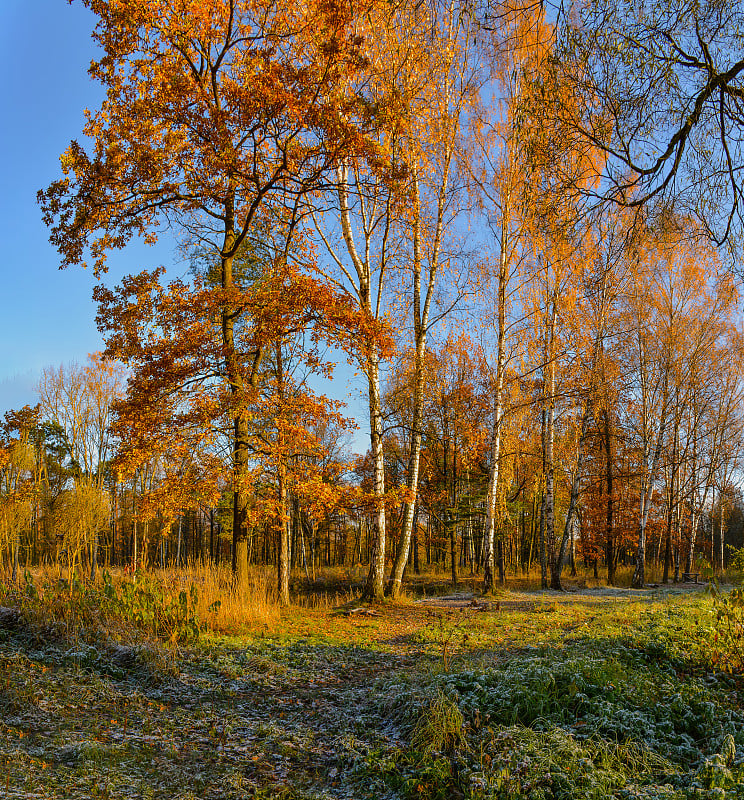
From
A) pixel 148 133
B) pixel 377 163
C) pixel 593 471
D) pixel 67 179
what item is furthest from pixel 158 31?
pixel 593 471

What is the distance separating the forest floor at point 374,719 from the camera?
2.87 m

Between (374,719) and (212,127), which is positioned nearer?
(374,719)

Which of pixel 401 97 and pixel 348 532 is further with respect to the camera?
pixel 348 532

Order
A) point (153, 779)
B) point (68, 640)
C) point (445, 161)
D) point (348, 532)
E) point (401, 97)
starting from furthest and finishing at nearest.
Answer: point (348, 532)
point (445, 161)
point (401, 97)
point (68, 640)
point (153, 779)

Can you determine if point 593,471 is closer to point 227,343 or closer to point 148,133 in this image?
point 227,343

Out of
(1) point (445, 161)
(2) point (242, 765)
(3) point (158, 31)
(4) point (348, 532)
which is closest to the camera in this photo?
(2) point (242, 765)

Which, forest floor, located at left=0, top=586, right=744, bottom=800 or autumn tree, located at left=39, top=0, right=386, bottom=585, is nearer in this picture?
forest floor, located at left=0, top=586, right=744, bottom=800

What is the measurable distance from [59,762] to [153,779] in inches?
24.2

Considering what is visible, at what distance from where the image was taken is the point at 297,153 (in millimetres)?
8672

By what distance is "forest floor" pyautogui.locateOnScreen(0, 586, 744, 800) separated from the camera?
9.40 ft

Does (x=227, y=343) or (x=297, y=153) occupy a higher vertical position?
(x=297, y=153)

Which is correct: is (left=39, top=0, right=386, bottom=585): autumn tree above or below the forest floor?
above

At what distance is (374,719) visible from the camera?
153 inches

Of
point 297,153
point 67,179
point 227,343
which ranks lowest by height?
point 227,343
